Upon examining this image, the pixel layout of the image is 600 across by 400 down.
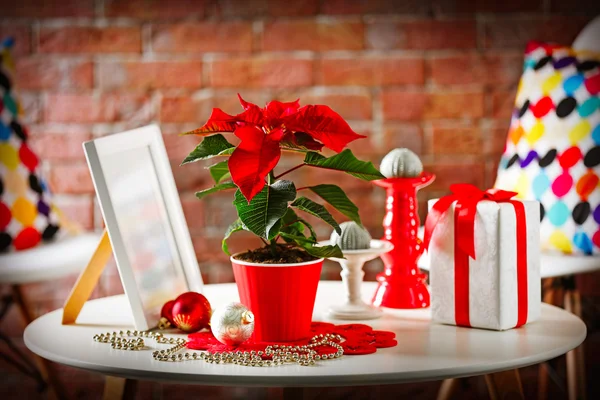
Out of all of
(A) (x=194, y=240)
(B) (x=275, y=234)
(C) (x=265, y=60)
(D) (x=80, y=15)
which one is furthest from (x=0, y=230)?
(B) (x=275, y=234)

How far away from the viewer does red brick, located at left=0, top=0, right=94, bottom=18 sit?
6.50ft

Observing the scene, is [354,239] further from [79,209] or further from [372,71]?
[79,209]

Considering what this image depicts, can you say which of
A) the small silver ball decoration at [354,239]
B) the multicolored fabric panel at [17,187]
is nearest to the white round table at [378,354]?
the small silver ball decoration at [354,239]

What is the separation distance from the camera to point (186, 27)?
6.48 feet

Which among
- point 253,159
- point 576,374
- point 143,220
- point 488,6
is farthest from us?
point 488,6

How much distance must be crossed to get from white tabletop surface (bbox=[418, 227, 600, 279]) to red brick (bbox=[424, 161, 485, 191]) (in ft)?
1.43

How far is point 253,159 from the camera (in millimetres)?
900

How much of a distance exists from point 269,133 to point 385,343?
29 centimetres

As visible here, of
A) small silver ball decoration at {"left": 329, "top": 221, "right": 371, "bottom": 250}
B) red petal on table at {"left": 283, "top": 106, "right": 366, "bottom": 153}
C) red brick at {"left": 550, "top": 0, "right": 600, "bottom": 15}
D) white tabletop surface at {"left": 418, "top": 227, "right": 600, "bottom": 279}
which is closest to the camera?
red petal on table at {"left": 283, "top": 106, "right": 366, "bottom": 153}

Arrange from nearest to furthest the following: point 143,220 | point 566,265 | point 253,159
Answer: point 253,159, point 143,220, point 566,265

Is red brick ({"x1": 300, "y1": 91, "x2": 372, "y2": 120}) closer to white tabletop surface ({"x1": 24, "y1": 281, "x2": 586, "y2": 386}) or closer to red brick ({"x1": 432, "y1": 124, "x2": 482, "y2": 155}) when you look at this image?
red brick ({"x1": 432, "y1": 124, "x2": 482, "y2": 155})

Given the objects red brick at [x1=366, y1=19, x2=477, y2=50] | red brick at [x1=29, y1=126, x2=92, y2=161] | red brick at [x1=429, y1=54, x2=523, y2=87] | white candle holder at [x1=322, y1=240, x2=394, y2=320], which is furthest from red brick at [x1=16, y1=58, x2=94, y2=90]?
white candle holder at [x1=322, y1=240, x2=394, y2=320]

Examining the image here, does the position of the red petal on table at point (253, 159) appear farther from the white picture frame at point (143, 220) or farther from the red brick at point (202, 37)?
the red brick at point (202, 37)

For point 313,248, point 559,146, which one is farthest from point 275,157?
point 559,146
